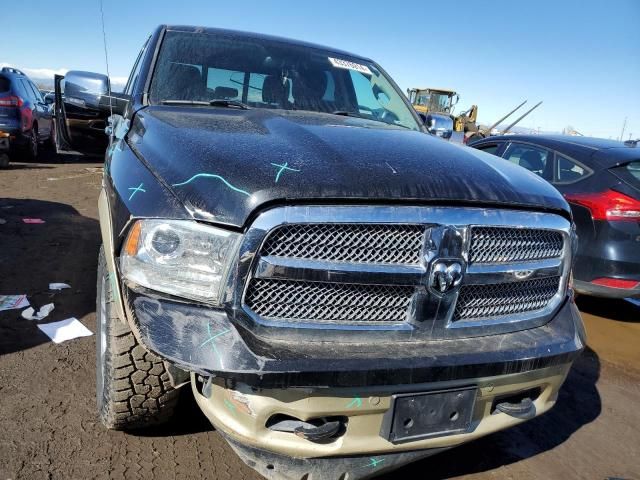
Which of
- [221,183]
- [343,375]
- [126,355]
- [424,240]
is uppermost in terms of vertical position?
A: [221,183]

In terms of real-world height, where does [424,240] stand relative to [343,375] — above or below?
above

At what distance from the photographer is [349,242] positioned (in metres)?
1.69

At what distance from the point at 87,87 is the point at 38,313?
1664mm

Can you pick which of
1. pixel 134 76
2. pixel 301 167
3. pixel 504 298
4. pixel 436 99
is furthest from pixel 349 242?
pixel 436 99

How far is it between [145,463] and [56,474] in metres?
0.36

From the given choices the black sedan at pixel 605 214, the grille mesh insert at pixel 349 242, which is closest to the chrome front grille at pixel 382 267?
the grille mesh insert at pixel 349 242

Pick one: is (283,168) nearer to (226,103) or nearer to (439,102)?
(226,103)

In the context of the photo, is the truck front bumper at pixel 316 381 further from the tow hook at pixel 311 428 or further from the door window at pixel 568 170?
the door window at pixel 568 170

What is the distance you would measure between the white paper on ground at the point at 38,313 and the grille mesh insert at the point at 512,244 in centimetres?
308

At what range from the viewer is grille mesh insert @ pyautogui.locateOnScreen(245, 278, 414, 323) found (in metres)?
1.65

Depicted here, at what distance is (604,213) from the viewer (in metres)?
4.36

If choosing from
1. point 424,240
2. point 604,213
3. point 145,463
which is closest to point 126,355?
point 145,463

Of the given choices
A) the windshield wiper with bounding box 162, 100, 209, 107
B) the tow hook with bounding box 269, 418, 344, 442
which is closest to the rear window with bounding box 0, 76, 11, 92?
the windshield wiper with bounding box 162, 100, 209, 107

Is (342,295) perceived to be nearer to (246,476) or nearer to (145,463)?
(246,476)
